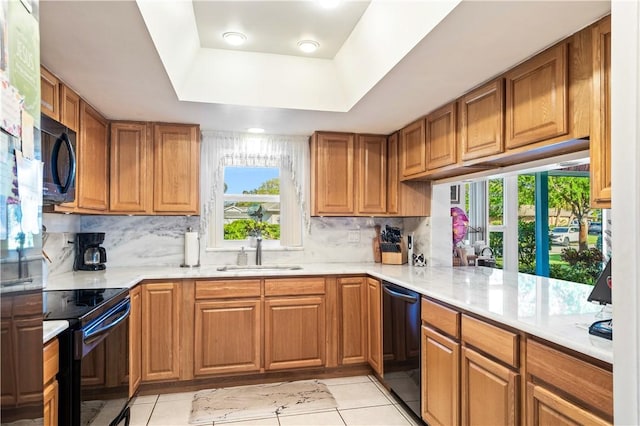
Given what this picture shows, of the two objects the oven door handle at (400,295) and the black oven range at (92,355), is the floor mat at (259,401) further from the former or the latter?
the oven door handle at (400,295)

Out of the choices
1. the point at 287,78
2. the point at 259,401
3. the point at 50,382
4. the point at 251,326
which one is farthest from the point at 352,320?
the point at 50,382

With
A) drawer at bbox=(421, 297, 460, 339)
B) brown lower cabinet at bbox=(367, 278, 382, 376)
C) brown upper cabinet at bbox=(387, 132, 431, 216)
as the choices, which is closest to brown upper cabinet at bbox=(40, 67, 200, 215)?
brown lower cabinet at bbox=(367, 278, 382, 376)

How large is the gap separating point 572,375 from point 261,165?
3.07 meters

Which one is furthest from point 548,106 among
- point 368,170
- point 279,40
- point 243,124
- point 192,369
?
point 192,369

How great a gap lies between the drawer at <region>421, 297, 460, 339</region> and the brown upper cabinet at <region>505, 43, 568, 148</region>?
0.97m

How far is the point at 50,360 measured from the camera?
154cm

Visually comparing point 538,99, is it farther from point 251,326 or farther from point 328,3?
point 251,326

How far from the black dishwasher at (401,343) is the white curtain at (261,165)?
1258 millimetres

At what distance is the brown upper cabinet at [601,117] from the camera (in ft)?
5.10

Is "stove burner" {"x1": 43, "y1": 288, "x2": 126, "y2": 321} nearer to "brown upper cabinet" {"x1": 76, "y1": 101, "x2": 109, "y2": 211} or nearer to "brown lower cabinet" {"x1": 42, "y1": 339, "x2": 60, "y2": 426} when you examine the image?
"brown lower cabinet" {"x1": 42, "y1": 339, "x2": 60, "y2": 426}

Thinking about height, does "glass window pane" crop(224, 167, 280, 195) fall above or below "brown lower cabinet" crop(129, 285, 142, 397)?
above

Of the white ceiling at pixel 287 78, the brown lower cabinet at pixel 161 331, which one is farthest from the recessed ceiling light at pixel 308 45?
the brown lower cabinet at pixel 161 331

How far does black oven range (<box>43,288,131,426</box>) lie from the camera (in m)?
1.67

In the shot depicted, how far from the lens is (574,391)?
1358 mm
